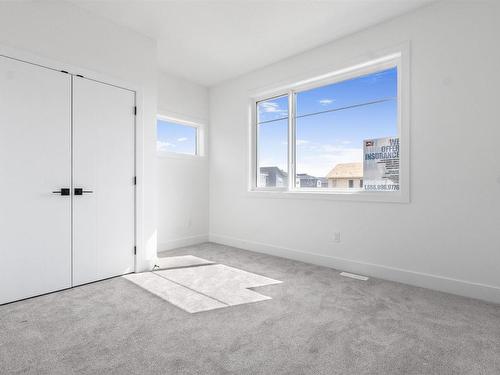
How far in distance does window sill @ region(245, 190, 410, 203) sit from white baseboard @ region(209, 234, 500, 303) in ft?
2.48

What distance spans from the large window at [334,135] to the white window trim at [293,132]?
2cm

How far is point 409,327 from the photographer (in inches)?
82.9

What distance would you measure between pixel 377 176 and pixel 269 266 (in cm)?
175

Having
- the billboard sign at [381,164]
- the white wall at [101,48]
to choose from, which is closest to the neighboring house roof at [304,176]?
the billboard sign at [381,164]

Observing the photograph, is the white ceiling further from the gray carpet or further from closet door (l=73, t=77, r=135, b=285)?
the gray carpet

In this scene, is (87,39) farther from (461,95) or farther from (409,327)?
(409,327)

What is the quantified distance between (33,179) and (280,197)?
2953 millimetres

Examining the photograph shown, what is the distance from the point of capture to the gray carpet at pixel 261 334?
5.47 ft

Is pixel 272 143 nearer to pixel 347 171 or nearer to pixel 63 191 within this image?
pixel 347 171

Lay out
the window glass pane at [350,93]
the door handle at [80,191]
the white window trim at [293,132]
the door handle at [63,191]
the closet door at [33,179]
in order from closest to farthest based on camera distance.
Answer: the closet door at [33,179], the door handle at [63,191], the door handle at [80,191], the white window trim at [293,132], the window glass pane at [350,93]

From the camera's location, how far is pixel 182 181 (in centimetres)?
482

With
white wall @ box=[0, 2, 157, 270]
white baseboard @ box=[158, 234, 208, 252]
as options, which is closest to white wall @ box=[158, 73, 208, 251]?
white baseboard @ box=[158, 234, 208, 252]

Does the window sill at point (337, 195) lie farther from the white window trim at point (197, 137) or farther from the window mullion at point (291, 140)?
the white window trim at point (197, 137)

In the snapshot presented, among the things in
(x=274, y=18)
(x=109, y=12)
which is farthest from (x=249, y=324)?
(x=109, y=12)
